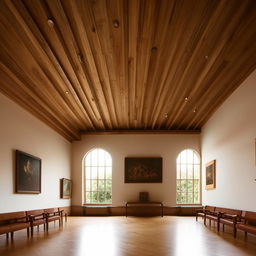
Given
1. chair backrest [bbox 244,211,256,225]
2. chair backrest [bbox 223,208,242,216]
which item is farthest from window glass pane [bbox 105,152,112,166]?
chair backrest [bbox 244,211,256,225]

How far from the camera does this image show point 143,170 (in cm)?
1694

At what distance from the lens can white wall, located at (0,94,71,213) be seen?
30.3 ft

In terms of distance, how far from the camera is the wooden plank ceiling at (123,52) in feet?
18.2

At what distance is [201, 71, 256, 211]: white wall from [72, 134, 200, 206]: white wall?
3280mm

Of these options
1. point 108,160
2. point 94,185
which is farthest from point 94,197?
point 108,160

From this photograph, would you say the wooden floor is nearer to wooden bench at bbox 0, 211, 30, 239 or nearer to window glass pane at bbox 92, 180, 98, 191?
wooden bench at bbox 0, 211, 30, 239

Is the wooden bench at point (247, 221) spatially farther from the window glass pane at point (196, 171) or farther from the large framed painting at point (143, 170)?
the window glass pane at point (196, 171)

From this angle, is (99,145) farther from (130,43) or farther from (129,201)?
(130,43)

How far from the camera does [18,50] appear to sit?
6773 mm

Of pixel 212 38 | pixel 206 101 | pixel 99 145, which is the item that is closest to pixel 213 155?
pixel 206 101

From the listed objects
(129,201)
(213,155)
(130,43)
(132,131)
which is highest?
(130,43)

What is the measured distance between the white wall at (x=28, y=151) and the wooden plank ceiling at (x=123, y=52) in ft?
1.68

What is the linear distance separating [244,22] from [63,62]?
4308 millimetres

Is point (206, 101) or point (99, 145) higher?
point (206, 101)
